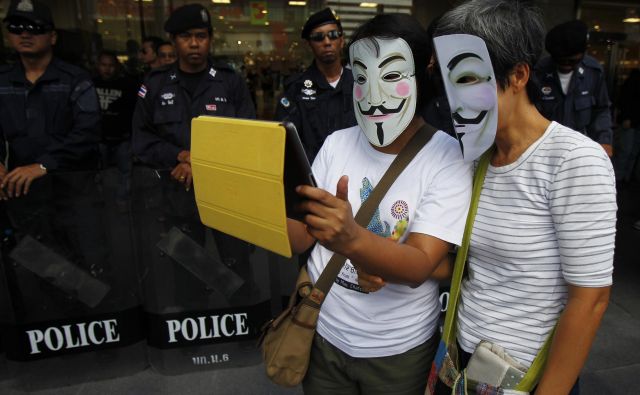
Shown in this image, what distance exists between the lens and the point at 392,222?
1296 mm

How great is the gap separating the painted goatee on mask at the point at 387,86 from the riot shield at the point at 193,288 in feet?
5.43

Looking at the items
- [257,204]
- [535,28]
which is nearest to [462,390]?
[257,204]

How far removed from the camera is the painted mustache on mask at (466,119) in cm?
117

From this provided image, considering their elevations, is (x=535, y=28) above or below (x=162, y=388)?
above

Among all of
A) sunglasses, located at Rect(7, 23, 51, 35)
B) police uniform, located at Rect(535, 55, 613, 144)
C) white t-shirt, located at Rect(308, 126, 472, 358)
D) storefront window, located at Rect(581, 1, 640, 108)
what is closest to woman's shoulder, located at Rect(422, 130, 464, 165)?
white t-shirt, located at Rect(308, 126, 472, 358)

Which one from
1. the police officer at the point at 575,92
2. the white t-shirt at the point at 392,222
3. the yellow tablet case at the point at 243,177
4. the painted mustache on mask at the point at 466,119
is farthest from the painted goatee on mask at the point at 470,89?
the police officer at the point at 575,92

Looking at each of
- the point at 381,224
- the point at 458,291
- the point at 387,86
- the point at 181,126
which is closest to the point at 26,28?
the point at 181,126

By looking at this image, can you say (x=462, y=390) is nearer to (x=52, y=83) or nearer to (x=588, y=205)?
(x=588, y=205)

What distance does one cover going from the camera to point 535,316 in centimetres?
118

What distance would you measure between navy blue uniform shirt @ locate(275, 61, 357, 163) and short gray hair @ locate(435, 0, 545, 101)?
2.11 m

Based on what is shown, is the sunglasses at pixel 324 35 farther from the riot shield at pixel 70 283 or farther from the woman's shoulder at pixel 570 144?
the woman's shoulder at pixel 570 144

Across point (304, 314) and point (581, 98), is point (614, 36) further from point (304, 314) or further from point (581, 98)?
point (304, 314)

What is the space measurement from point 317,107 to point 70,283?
6.22ft

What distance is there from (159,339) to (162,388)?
276 millimetres
